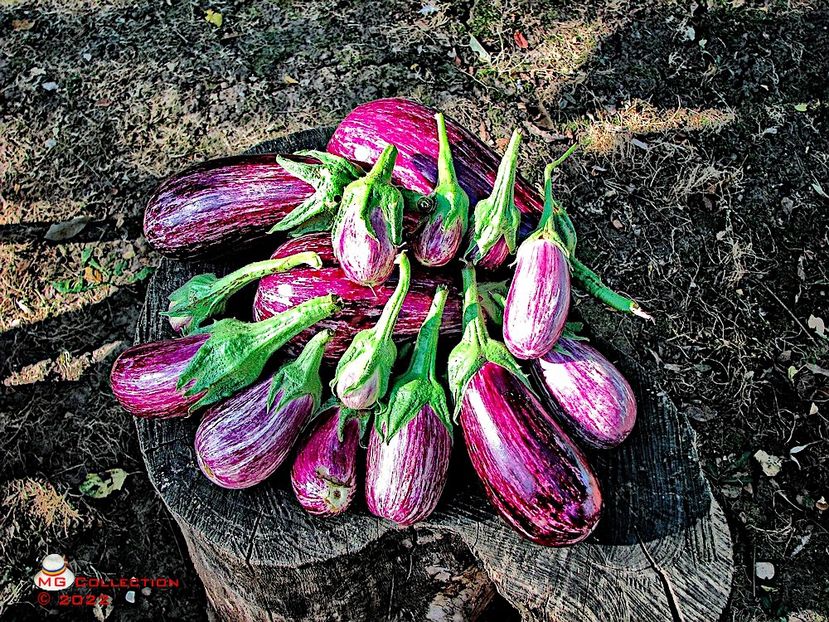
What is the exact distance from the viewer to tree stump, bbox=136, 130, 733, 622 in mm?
1585

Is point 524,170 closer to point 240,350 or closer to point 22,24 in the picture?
point 240,350

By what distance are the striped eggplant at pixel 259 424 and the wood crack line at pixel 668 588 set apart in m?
0.83

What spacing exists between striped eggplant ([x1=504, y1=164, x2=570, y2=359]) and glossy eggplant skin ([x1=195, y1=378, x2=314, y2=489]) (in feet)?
1.66

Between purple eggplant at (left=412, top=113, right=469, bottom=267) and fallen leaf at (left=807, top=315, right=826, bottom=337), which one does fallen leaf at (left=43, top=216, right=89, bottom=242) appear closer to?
purple eggplant at (left=412, top=113, right=469, bottom=267)

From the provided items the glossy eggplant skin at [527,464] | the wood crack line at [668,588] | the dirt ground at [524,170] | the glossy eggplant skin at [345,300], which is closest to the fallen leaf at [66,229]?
the dirt ground at [524,170]

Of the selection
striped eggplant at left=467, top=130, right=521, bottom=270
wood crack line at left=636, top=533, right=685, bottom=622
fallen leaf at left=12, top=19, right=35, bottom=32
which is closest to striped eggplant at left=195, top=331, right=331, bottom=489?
striped eggplant at left=467, top=130, right=521, bottom=270

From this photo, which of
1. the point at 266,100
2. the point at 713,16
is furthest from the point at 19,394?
the point at 713,16

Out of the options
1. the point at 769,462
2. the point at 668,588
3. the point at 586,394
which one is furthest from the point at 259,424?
the point at 769,462

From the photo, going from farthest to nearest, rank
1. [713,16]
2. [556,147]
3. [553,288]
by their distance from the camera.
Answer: [713,16] < [556,147] < [553,288]

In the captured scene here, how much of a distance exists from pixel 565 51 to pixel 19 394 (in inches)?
133

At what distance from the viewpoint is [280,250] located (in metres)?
1.80

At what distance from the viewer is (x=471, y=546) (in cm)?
167

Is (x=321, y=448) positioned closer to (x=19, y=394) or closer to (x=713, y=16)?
(x=19, y=394)

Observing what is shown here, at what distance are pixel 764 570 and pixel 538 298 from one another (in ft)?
6.57
